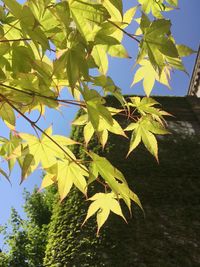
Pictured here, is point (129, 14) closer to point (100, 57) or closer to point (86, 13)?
point (100, 57)

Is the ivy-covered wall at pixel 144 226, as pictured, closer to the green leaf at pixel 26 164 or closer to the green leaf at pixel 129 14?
the green leaf at pixel 26 164

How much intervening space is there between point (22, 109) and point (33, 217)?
12347 mm

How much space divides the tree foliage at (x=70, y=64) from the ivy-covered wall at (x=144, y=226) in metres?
3.93

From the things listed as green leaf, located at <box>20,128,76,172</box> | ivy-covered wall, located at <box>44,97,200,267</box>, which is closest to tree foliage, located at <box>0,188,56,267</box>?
ivy-covered wall, located at <box>44,97,200,267</box>

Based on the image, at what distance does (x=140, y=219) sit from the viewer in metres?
6.26

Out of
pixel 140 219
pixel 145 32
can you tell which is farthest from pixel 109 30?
pixel 140 219

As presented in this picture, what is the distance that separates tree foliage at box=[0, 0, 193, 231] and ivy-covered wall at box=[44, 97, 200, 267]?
393 cm

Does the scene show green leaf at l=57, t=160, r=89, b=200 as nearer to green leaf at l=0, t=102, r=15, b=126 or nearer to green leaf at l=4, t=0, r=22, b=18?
green leaf at l=0, t=102, r=15, b=126

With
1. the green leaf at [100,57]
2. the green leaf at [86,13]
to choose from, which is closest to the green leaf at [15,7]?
the green leaf at [86,13]

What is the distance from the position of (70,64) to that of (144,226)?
17.3 feet

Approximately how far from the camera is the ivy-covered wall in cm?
545

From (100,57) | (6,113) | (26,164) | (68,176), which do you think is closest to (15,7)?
(100,57)

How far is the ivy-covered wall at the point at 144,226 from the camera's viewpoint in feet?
17.9

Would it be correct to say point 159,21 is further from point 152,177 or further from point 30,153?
point 152,177
